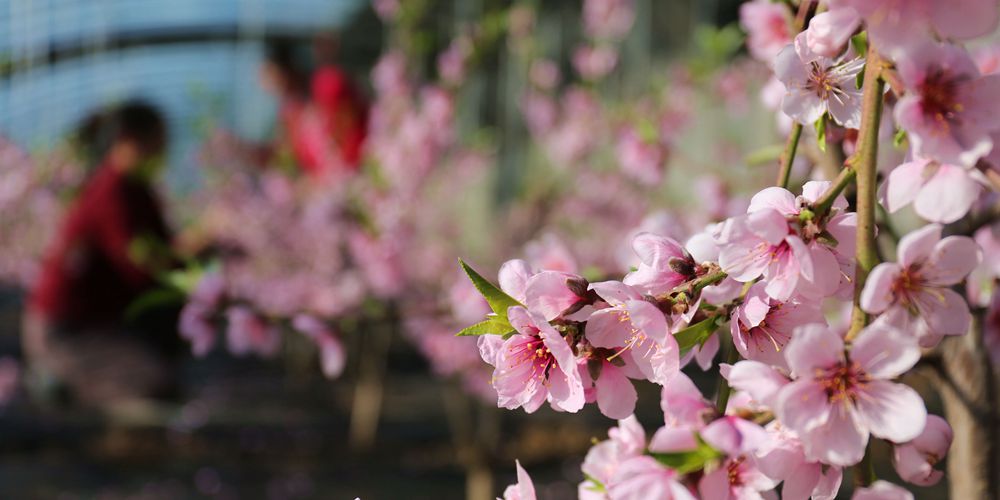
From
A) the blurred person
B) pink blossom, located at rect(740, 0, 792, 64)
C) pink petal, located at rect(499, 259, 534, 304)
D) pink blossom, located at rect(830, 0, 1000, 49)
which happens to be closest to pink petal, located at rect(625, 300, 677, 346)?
pink petal, located at rect(499, 259, 534, 304)

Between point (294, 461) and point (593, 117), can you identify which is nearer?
point (294, 461)

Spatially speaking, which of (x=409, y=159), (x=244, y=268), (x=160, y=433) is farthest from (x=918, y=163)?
(x=244, y=268)

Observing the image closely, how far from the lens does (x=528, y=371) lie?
666mm

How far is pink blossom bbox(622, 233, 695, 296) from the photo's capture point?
0.63 meters

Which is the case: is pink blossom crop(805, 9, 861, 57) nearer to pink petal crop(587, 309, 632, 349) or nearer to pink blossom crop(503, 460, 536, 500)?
pink petal crop(587, 309, 632, 349)

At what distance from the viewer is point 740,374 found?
0.51 meters

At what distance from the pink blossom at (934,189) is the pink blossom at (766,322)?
3.9 inches

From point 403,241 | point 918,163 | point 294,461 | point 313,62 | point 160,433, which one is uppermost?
point 313,62

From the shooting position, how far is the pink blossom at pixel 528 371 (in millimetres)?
633

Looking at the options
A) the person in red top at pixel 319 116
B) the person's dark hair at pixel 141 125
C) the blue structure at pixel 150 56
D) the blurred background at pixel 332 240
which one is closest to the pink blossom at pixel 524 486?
the blurred background at pixel 332 240

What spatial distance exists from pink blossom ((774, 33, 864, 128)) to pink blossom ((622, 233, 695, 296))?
0.13m

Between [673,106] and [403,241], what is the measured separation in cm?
145

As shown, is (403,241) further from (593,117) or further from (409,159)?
(593,117)

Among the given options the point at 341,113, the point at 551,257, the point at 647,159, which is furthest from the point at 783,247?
the point at 341,113
